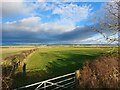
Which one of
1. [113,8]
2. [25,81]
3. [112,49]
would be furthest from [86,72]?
[25,81]

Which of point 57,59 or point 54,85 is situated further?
point 57,59

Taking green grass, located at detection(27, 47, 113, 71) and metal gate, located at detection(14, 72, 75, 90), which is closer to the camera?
metal gate, located at detection(14, 72, 75, 90)

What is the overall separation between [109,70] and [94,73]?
1184mm

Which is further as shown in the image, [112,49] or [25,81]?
[25,81]

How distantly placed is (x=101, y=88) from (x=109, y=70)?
1.82m

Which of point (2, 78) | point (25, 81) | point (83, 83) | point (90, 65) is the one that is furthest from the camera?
point (25, 81)

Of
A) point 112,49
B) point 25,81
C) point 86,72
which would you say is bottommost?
point 25,81

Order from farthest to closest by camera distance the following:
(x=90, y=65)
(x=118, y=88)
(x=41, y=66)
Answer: (x=41, y=66) < (x=90, y=65) < (x=118, y=88)

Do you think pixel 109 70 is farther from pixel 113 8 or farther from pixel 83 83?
pixel 113 8

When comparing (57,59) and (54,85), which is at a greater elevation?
(57,59)

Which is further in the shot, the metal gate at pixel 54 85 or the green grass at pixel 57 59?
the green grass at pixel 57 59

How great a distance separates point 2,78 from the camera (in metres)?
17.3

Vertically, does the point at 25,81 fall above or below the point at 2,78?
below

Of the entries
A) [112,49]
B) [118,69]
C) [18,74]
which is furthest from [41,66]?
[118,69]
